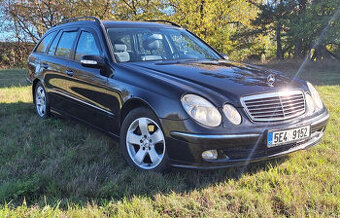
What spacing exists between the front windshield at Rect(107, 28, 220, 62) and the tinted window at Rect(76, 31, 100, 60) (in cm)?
23

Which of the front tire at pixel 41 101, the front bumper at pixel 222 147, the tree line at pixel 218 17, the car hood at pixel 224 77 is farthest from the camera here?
the tree line at pixel 218 17

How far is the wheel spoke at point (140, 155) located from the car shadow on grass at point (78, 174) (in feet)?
0.42

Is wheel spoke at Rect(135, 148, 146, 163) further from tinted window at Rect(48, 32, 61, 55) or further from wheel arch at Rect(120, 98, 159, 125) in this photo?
tinted window at Rect(48, 32, 61, 55)

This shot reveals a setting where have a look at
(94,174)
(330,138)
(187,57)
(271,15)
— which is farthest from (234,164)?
(271,15)

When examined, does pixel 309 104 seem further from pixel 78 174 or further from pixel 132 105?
pixel 78 174

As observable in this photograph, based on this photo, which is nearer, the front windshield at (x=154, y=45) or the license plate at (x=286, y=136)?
the license plate at (x=286, y=136)

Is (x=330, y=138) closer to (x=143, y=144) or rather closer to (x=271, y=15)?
(x=143, y=144)

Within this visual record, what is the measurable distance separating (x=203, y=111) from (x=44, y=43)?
372 cm

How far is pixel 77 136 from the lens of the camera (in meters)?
3.93

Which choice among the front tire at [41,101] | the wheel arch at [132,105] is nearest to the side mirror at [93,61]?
the wheel arch at [132,105]

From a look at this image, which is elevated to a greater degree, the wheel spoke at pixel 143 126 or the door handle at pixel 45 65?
the door handle at pixel 45 65

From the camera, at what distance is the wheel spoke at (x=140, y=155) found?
2879mm

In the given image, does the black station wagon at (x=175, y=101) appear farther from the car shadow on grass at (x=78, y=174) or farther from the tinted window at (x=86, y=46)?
the car shadow on grass at (x=78, y=174)

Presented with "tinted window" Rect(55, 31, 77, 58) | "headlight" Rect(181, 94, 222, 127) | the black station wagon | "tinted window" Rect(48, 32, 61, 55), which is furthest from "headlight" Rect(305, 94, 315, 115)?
"tinted window" Rect(48, 32, 61, 55)
